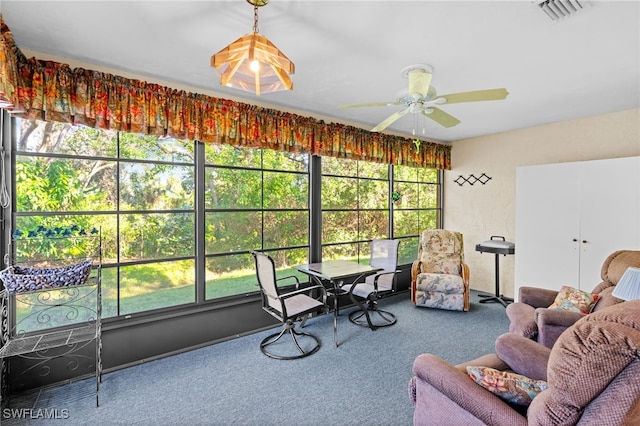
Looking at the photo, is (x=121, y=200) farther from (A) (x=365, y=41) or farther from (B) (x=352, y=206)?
(B) (x=352, y=206)

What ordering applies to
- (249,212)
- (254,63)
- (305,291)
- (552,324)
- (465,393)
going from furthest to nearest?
1. (249,212)
2. (305,291)
3. (552,324)
4. (254,63)
5. (465,393)

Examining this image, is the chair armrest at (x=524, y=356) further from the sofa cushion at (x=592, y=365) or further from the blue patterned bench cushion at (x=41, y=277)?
the blue patterned bench cushion at (x=41, y=277)

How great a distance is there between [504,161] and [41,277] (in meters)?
5.43

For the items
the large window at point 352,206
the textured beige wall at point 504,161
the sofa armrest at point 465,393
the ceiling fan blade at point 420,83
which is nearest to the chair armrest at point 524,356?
the sofa armrest at point 465,393

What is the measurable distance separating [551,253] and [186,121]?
4.32 m

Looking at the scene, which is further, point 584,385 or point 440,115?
point 440,115

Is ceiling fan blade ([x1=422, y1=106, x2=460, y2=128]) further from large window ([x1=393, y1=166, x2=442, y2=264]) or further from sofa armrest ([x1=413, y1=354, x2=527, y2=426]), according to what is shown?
large window ([x1=393, y1=166, x2=442, y2=264])

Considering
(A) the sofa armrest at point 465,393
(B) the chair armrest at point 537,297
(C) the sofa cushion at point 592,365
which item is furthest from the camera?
(B) the chair armrest at point 537,297

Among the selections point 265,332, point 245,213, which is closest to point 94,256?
point 245,213

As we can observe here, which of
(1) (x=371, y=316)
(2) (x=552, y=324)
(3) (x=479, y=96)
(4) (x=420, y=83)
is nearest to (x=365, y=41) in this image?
(4) (x=420, y=83)

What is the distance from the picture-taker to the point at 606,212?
3.32 m

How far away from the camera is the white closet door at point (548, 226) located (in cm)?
357

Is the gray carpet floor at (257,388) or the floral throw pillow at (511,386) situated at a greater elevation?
the floral throw pillow at (511,386)

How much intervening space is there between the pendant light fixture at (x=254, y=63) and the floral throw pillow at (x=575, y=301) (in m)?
2.65
